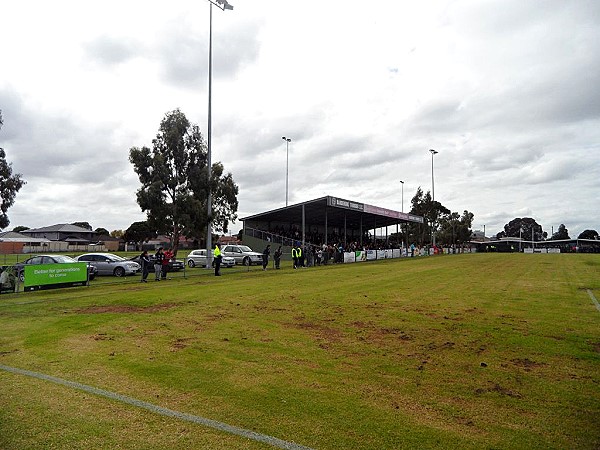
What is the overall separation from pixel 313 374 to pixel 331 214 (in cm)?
4531

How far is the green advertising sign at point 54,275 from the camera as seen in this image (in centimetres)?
1708

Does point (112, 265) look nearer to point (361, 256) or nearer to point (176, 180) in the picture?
point (176, 180)

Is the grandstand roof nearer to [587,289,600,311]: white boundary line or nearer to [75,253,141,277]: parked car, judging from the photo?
[75,253,141,277]: parked car

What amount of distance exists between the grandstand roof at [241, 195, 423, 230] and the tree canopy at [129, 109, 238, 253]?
1222cm

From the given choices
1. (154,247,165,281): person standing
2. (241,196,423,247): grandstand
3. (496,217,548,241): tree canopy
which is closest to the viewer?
(154,247,165,281): person standing

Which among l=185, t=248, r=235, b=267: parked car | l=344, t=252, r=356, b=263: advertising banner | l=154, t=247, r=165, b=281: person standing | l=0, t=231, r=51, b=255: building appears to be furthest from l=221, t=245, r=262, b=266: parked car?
l=0, t=231, r=51, b=255: building

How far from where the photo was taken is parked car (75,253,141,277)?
2547 centimetres

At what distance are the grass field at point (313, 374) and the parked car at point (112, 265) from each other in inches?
530

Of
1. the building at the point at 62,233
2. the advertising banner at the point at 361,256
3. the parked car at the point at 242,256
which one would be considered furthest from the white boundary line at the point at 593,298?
the building at the point at 62,233

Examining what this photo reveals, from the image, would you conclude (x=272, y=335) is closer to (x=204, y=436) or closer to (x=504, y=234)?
(x=204, y=436)

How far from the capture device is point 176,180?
94.0 ft

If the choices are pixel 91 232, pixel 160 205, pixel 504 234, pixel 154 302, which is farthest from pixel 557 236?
pixel 154 302

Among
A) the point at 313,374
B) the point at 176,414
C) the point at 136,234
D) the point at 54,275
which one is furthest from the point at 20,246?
the point at 176,414

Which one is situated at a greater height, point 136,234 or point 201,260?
point 136,234
